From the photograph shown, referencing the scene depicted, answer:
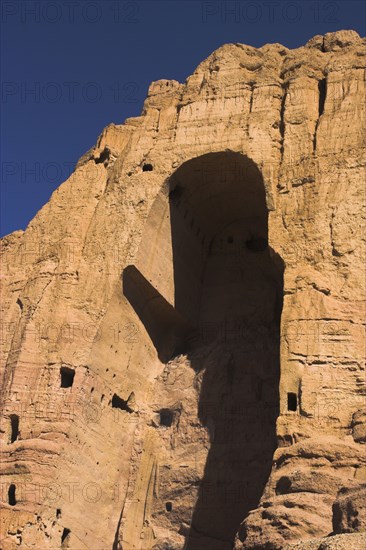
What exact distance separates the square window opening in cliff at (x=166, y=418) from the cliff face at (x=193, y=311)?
0.02m

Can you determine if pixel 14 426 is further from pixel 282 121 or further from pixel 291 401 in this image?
pixel 282 121

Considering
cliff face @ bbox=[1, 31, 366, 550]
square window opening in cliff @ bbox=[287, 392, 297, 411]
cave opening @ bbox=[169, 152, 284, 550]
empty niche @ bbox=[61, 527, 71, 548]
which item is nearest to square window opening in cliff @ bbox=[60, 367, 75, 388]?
cliff face @ bbox=[1, 31, 366, 550]

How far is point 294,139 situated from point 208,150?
1.57m

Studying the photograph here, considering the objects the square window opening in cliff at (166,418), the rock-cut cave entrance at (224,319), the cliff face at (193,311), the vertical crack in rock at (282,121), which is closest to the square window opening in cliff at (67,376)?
the cliff face at (193,311)

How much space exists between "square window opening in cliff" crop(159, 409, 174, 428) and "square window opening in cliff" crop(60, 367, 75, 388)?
2266 mm

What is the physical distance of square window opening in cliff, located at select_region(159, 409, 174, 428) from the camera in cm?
1834

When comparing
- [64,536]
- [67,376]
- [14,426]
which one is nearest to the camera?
[64,536]

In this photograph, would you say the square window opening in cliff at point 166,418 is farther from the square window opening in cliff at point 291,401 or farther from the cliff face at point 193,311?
the square window opening in cliff at point 291,401

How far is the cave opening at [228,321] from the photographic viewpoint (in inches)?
677

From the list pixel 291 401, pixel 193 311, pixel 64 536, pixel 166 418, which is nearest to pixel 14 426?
pixel 64 536

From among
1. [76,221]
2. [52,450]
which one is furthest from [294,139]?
[52,450]

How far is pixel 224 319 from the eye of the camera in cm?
1944

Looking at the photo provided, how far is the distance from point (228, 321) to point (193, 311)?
71 centimetres

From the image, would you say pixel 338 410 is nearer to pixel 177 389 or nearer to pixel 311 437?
pixel 311 437
